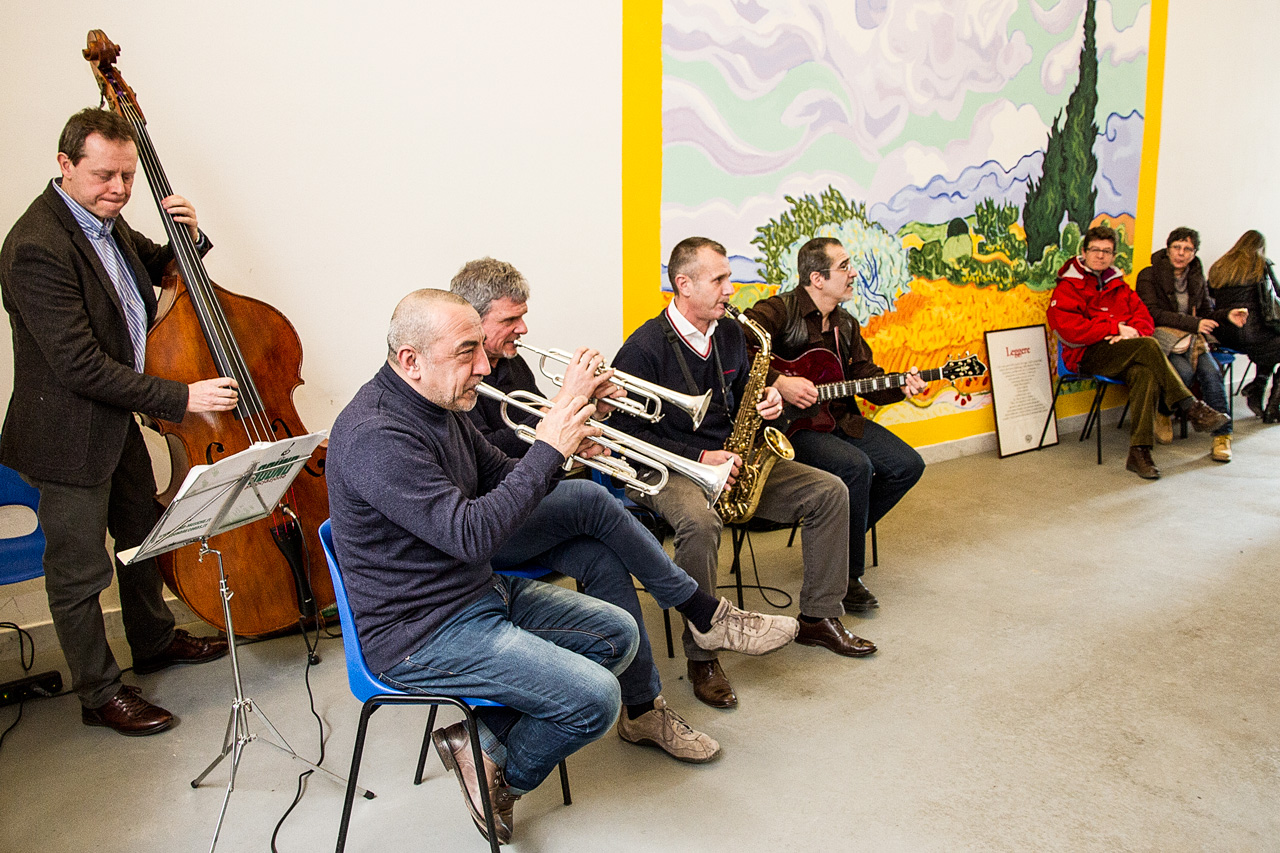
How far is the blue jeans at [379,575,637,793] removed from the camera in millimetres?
1792

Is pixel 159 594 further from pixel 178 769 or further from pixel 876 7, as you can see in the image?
pixel 876 7

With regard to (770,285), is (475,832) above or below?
below

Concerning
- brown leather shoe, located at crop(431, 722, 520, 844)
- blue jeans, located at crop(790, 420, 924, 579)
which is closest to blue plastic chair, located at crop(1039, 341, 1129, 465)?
blue jeans, located at crop(790, 420, 924, 579)

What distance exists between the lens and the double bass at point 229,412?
253 cm

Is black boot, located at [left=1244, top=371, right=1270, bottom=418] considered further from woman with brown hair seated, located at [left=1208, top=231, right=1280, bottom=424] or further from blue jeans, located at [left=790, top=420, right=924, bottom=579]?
blue jeans, located at [left=790, top=420, right=924, bottom=579]

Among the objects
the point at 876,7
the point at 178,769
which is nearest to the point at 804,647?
the point at 178,769

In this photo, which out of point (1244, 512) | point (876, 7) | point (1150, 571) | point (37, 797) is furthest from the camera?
point (876, 7)

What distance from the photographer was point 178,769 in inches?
92.8

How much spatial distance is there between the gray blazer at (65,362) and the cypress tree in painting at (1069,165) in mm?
5144

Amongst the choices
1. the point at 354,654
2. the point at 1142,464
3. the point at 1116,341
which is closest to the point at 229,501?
the point at 354,654

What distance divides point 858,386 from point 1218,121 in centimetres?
508

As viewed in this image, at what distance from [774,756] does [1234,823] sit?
1.12m

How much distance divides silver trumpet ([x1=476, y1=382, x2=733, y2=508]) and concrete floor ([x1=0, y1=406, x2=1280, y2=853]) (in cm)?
74

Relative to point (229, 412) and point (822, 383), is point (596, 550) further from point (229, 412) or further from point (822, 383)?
point (822, 383)
